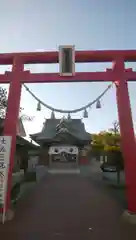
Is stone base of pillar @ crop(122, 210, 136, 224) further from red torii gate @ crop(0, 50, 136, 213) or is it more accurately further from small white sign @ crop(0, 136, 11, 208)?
small white sign @ crop(0, 136, 11, 208)

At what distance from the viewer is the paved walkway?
18.8ft

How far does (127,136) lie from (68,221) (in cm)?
309

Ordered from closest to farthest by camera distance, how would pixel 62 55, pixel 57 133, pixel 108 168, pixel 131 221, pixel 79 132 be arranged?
pixel 131 221
pixel 62 55
pixel 108 168
pixel 57 133
pixel 79 132

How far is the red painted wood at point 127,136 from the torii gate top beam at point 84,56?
335 millimetres

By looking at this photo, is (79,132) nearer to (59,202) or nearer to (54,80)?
(59,202)

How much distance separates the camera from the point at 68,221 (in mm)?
6879

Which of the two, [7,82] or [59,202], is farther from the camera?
[59,202]

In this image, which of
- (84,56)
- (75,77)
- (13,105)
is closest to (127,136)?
(75,77)

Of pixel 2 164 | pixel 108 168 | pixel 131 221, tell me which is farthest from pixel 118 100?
pixel 108 168

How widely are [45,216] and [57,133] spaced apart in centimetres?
2281

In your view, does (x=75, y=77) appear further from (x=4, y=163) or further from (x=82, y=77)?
(x=4, y=163)

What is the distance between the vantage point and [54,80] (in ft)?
25.0

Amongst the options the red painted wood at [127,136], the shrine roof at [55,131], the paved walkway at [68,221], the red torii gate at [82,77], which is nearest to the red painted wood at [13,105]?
the red torii gate at [82,77]

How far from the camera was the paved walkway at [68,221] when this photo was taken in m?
5.72
